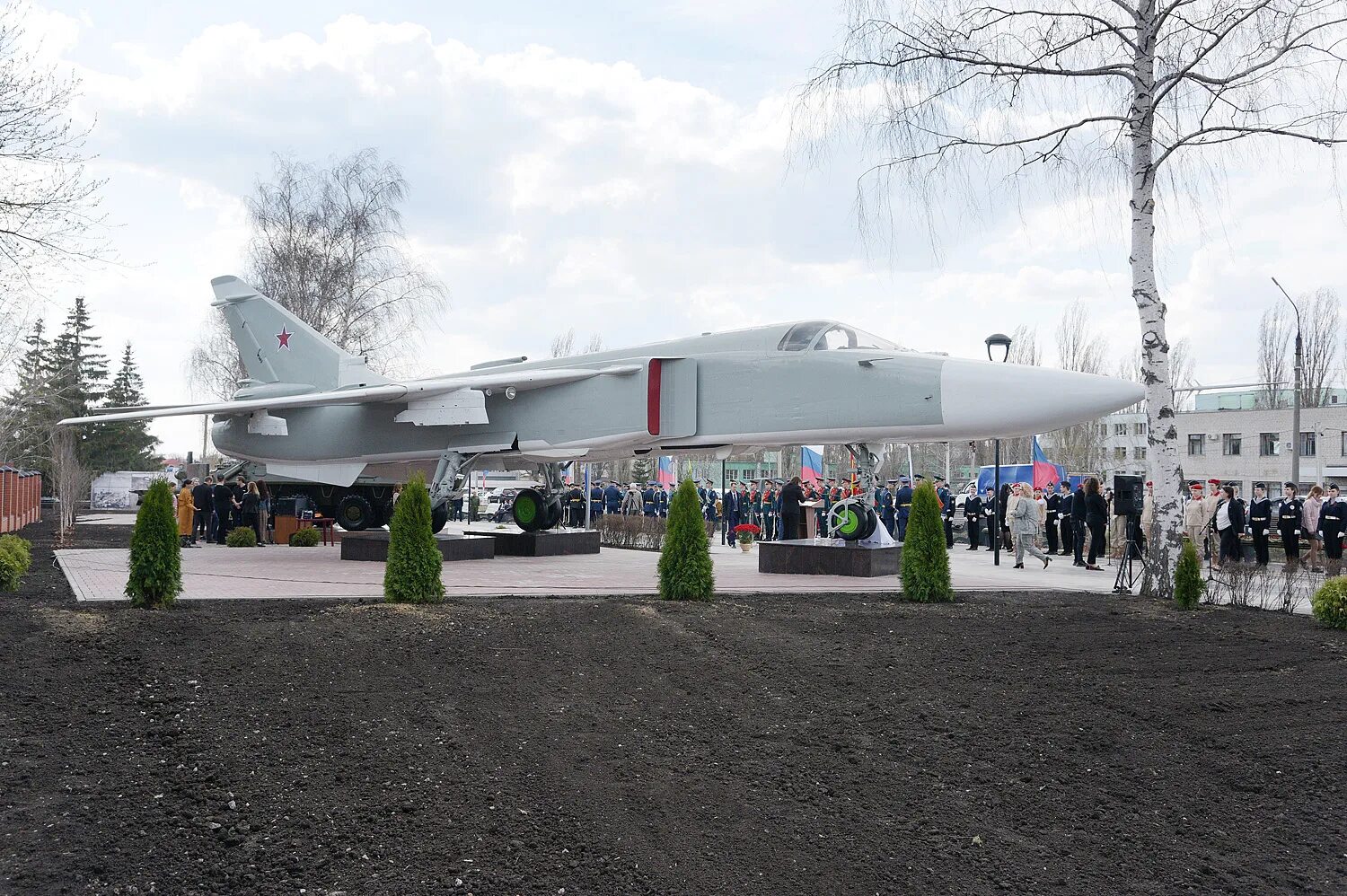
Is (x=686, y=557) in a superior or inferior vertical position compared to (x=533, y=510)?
inferior

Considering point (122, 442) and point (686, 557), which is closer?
point (686, 557)

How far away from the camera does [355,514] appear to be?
21469 millimetres

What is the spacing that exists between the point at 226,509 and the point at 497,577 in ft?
39.7

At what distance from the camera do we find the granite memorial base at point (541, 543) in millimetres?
17484

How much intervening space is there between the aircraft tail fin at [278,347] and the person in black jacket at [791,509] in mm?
8732

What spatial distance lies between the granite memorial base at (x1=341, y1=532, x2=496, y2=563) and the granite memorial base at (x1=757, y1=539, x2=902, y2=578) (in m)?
4.84

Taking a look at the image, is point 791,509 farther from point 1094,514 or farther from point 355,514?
point 355,514

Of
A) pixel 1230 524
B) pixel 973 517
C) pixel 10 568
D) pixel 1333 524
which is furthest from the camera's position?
pixel 973 517

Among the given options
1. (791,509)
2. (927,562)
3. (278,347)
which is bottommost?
(927,562)

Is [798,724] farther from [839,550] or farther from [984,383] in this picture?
[839,550]

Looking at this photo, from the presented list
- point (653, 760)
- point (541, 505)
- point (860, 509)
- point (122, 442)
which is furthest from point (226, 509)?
point (122, 442)

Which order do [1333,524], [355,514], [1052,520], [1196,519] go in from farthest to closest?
[355,514], [1052,520], [1196,519], [1333,524]

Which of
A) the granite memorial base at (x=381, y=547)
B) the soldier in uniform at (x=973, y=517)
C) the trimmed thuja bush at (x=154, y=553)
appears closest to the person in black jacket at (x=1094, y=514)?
the soldier in uniform at (x=973, y=517)

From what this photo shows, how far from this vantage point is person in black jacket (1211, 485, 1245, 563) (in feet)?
56.1
